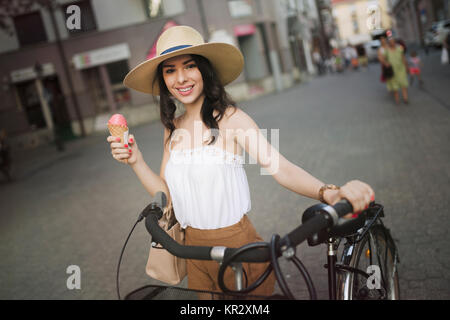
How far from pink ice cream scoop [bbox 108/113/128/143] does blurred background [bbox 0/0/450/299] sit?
1.44ft

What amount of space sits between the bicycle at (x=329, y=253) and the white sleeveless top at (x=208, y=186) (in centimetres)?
18

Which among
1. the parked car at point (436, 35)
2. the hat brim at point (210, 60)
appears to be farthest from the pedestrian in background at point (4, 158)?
the parked car at point (436, 35)

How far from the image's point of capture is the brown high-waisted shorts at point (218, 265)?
1872mm

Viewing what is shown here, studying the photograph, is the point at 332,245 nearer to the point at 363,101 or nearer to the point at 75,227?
the point at 75,227

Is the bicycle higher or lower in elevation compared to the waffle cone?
lower

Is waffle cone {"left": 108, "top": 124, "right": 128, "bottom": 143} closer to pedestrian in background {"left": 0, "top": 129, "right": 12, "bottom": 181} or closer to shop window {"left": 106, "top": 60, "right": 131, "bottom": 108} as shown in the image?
pedestrian in background {"left": 0, "top": 129, "right": 12, "bottom": 181}

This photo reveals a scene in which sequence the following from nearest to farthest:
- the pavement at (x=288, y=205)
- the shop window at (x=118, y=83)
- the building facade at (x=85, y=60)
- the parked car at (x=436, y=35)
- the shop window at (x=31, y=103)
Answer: the pavement at (x=288, y=205) → the building facade at (x=85, y=60) → the shop window at (x=31, y=103) → the shop window at (x=118, y=83) → the parked car at (x=436, y=35)

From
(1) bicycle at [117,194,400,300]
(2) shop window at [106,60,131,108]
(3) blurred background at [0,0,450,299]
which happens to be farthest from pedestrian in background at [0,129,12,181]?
(1) bicycle at [117,194,400,300]

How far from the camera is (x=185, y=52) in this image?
1774 millimetres

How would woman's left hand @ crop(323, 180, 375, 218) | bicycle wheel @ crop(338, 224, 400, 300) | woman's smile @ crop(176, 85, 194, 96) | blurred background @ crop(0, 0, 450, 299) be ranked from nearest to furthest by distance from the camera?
woman's left hand @ crop(323, 180, 375, 218)
bicycle wheel @ crop(338, 224, 400, 300)
woman's smile @ crop(176, 85, 194, 96)
blurred background @ crop(0, 0, 450, 299)

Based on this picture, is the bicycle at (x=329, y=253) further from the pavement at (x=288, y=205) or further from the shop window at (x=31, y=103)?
the shop window at (x=31, y=103)

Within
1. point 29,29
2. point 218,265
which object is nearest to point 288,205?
point 218,265

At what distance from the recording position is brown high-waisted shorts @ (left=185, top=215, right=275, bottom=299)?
6.14 ft

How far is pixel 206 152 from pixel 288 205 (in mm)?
3478
